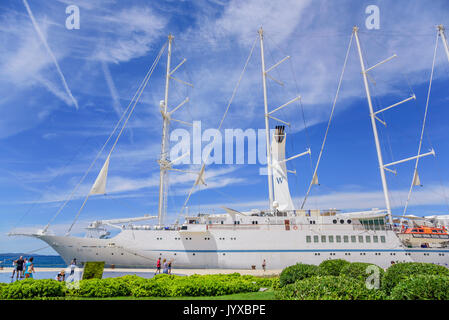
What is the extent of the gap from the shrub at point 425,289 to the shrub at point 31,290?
9901 mm

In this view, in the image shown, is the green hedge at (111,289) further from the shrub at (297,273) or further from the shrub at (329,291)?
the shrub at (329,291)

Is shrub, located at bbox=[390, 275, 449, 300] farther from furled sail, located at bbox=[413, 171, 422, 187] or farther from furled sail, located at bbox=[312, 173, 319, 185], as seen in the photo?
furled sail, located at bbox=[413, 171, 422, 187]

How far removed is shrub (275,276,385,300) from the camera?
17.4ft

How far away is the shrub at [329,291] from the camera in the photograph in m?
5.29

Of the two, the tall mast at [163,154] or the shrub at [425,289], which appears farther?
the tall mast at [163,154]

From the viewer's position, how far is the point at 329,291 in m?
5.37

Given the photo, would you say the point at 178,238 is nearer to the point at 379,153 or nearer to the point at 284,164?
the point at 284,164

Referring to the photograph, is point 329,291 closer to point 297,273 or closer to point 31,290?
point 297,273

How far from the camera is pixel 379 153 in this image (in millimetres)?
29906

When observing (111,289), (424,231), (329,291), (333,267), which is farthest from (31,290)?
(424,231)

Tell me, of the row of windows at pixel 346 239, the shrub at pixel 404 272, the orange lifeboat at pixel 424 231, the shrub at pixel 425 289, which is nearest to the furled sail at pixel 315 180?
the row of windows at pixel 346 239

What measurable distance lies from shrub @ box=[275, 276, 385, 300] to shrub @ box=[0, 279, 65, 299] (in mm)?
7549

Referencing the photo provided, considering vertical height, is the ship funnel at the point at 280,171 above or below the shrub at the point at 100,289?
above

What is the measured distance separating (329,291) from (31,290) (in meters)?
8.97
